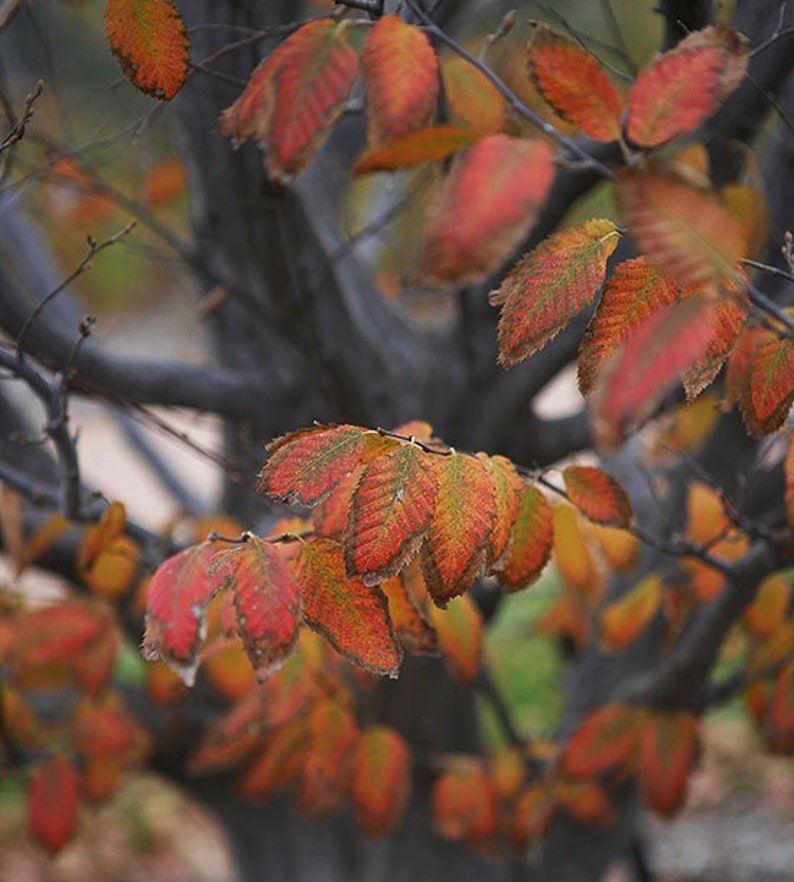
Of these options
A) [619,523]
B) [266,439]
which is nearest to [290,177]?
[619,523]

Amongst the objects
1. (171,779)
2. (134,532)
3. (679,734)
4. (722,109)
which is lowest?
(171,779)

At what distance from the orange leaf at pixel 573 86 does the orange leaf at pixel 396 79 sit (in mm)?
128

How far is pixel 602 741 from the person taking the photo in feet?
6.70

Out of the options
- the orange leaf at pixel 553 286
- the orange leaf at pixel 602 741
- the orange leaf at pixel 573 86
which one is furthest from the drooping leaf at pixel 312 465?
the orange leaf at pixel 602 741

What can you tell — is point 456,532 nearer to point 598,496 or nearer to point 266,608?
point 266,608

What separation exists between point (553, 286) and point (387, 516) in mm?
277

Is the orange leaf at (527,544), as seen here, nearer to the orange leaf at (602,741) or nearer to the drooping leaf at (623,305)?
the drooping leaf at (623,305)

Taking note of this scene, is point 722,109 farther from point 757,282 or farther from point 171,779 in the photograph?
point 171,779

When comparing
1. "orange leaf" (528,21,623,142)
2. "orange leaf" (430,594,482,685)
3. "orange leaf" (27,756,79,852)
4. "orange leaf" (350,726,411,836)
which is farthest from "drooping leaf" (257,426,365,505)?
"orange leaf" (27,756,79,852)

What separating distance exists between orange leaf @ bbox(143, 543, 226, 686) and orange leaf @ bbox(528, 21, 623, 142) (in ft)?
1.93

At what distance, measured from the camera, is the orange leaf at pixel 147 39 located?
1.04 meters

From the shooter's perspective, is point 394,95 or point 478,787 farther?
point 478,787

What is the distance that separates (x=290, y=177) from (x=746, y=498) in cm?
130

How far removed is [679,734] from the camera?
2.04 meters
